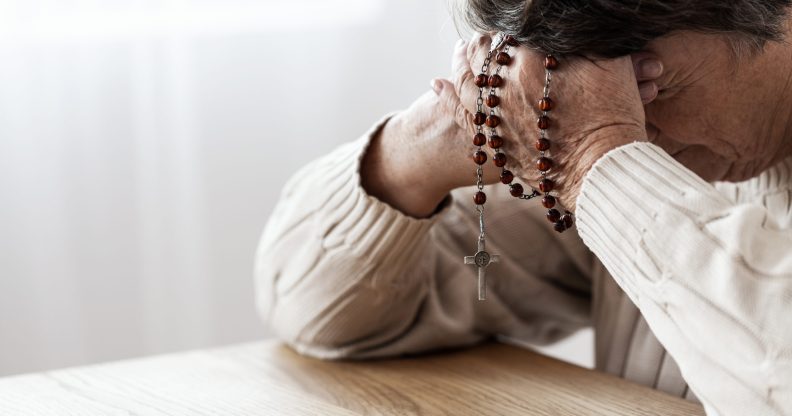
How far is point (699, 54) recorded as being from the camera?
2.70 feet

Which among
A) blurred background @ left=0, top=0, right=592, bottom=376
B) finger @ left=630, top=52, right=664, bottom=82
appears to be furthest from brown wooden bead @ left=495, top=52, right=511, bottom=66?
blurred background @ left=0, top=0, right=592, bottom=376

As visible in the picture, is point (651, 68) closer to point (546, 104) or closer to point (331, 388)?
point (546, 104)

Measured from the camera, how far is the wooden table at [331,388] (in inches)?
34.4

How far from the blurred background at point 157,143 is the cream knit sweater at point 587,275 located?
23.6 inches

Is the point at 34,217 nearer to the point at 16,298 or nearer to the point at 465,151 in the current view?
the point at 16,298

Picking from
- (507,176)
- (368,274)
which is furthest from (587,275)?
(507,176)

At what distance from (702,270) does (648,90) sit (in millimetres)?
221

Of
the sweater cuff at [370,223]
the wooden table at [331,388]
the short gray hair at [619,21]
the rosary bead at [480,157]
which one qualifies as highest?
the short gray hair at [619,21]

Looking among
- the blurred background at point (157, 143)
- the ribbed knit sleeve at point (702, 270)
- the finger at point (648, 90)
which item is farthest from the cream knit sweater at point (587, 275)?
the blurred background at point (157, 143)

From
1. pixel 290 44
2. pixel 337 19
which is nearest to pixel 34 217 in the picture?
pixel 290 44

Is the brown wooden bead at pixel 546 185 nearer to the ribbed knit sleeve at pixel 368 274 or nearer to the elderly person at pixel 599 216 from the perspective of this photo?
the elderly person at pixel 599 216

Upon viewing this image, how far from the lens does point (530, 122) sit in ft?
2.65

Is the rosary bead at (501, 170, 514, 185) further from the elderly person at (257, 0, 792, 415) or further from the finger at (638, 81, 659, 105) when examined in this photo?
the finger at (638, 81, 659, 105)

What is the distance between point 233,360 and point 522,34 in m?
0.52
